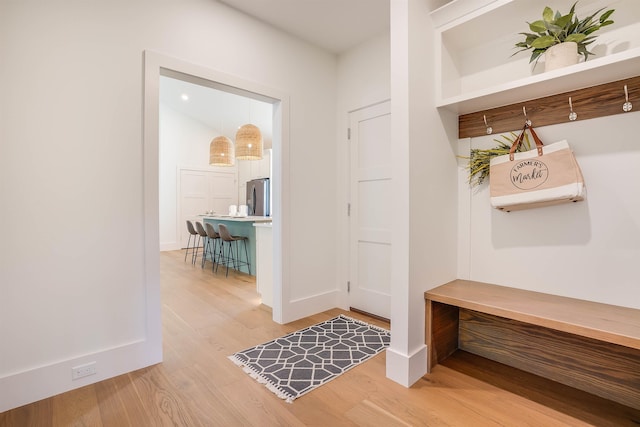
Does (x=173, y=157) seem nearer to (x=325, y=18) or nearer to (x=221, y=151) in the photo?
(x=221, y=151)

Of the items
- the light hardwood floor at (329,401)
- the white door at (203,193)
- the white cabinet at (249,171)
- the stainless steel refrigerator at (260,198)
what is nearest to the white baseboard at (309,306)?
the light hardwood floor at (329,401)

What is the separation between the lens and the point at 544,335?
1.86m

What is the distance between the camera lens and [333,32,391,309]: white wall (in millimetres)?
2838

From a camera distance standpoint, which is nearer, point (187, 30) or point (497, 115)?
point (497, 115)

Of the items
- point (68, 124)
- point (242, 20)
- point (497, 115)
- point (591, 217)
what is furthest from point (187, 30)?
point (591, 217)

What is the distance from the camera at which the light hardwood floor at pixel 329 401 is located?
4.98ft

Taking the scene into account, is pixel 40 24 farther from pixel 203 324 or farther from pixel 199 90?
pixel 199 90

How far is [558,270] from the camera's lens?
5.95ft

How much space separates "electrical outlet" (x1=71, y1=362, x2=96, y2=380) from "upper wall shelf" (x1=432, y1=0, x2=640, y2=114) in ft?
9.09

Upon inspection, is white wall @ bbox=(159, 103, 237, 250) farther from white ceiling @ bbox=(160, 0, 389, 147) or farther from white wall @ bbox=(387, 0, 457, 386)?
white wall @ bbox=(387, 0, 457, 386)

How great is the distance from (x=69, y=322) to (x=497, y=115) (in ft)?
9.95

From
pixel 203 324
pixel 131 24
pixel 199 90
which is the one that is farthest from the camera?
pixel 199 90

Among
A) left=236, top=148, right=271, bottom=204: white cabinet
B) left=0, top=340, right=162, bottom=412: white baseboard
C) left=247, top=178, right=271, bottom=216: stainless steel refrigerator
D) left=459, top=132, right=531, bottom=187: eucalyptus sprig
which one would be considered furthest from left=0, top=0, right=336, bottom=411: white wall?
left=236, top=148, right=271, bottom=204: white cabinet

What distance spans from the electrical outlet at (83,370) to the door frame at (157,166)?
0.34 m
